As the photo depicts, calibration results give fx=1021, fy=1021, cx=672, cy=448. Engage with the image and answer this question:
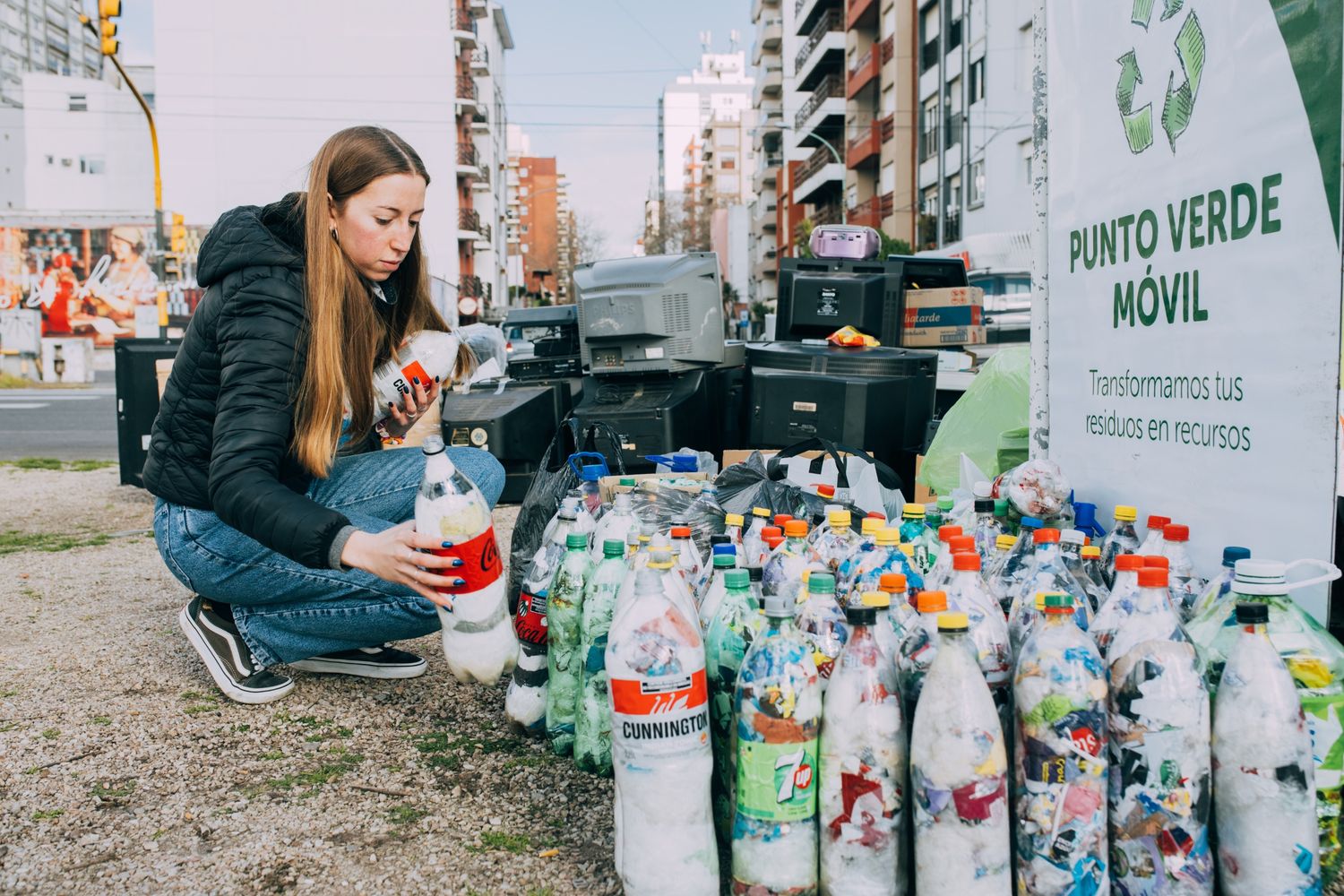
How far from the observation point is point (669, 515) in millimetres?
3227

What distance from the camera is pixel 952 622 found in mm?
1705

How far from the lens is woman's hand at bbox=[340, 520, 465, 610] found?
214 cm

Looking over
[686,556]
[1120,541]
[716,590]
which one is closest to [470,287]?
[686,556]

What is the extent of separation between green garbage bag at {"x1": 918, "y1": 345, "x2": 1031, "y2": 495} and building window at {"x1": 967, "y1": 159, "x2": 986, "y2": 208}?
2017cm

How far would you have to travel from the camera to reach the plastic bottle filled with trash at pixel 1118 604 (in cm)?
196

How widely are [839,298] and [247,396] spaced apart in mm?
4977

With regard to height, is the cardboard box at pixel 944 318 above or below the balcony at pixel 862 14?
below

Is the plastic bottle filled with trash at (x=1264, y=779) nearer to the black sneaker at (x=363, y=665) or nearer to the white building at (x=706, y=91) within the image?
the black sneaker at (x=363, y=665)

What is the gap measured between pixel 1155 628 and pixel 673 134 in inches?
5496

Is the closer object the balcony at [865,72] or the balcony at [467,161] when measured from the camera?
the balcony at [865,72]

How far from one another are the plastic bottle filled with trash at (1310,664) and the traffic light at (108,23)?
14.2m

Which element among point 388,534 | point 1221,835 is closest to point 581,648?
point 388,534

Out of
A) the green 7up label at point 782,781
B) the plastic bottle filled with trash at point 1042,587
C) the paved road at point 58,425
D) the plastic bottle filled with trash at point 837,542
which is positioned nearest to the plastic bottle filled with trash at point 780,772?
the green 7up label at point 782,781

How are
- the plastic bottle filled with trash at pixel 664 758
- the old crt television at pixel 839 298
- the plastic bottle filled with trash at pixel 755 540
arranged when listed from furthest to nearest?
the old crt television at pixel 839 298, the plastic bottle filled with trash at pixel 755 540, the plastic bottle filled with trash at pixel 664 758
